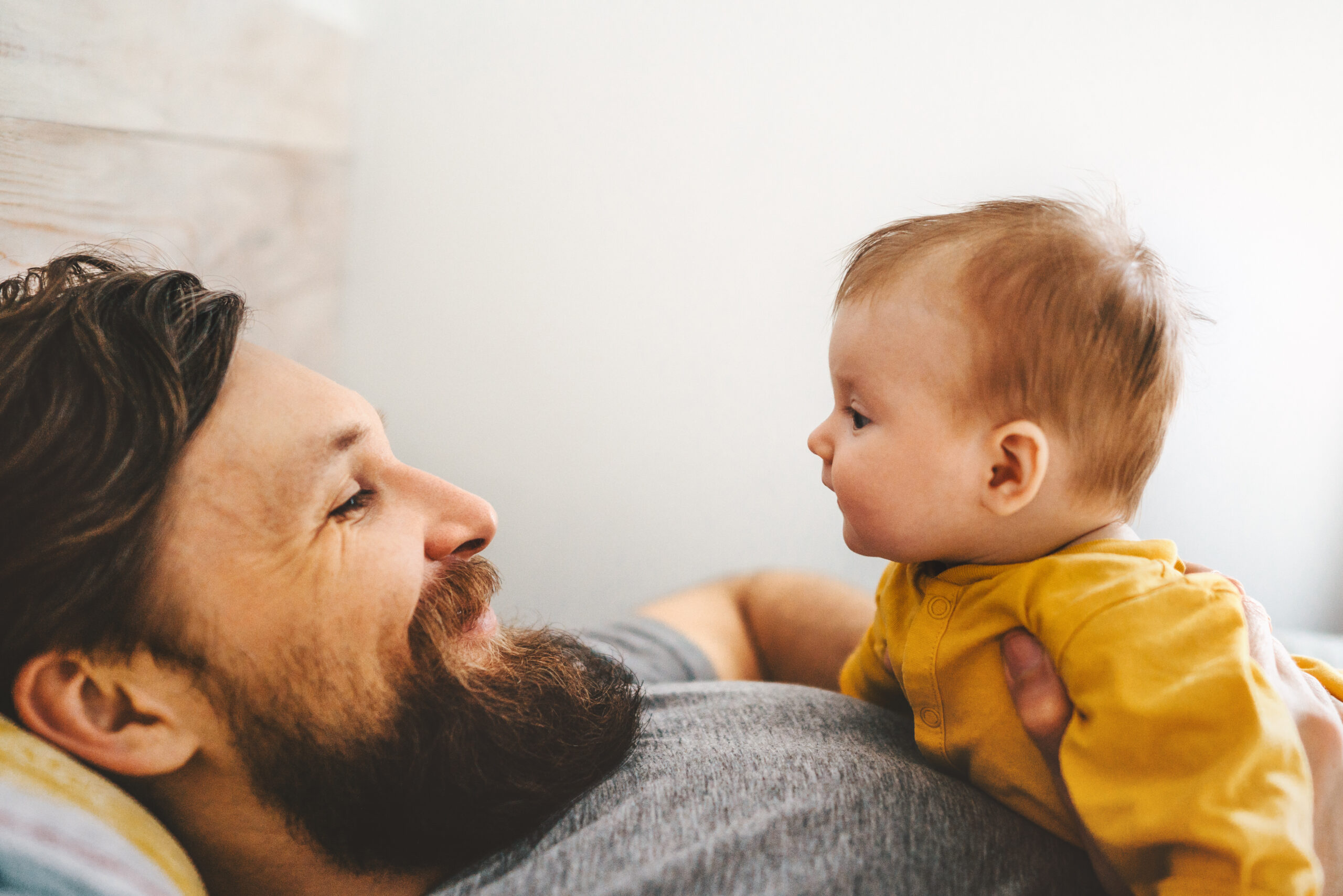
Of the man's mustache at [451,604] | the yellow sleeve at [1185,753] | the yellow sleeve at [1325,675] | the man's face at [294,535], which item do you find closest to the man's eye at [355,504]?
the man's face at [294,535]

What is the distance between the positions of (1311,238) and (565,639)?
153 cm

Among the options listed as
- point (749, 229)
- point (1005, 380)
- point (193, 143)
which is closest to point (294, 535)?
point (1005, 380)

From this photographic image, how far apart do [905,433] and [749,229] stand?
116cm

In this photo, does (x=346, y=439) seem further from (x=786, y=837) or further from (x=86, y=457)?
(x=786, y=837)

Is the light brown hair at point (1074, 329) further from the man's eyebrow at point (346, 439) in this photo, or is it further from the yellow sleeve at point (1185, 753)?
the man's eyebrow at point (346, 439)

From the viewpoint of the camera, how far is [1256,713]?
0.58 m

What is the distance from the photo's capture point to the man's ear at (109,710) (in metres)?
0.67

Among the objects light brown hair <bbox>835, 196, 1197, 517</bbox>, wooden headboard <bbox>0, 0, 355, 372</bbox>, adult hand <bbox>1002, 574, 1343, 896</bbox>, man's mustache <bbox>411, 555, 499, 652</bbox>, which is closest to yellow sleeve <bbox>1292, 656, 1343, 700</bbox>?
adult hand <bbox>1002, 574, 1343, 896</bbox>

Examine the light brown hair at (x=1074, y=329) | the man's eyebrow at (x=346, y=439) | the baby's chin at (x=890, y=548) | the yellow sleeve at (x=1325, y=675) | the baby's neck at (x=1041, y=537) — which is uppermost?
the light brown hair at (x=1074, y=329)

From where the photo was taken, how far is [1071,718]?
67cm

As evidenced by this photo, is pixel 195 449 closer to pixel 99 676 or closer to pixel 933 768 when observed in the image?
pixel 99 676

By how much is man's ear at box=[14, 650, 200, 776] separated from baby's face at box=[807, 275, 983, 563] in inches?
24.3

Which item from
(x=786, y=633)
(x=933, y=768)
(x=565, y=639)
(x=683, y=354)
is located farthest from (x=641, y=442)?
(x=933, y=768)

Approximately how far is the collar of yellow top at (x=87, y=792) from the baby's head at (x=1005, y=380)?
24.8 inches
